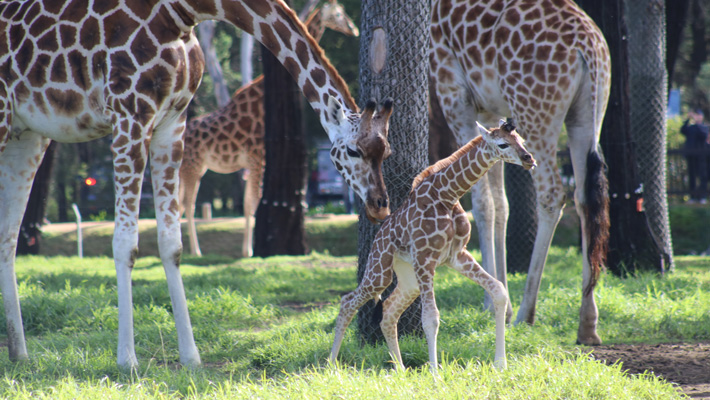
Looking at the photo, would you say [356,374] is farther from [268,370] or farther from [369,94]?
[369,94]

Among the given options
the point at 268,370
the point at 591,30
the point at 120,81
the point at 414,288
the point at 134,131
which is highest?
the point at 591,30

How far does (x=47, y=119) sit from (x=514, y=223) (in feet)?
16.8

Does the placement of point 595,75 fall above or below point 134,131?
above

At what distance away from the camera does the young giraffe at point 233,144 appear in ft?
35.6

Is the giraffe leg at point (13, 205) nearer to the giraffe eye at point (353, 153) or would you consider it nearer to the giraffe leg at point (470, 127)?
the giraffe eye at point (353, 153)

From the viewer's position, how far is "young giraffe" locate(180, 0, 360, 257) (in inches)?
427

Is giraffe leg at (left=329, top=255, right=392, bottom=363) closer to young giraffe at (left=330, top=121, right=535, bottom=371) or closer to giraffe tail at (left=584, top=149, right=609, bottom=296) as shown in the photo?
young giraffe at (left=330, top=121, right=535, bottom=371)

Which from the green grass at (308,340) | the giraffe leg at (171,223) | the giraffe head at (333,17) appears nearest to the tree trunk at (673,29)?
the green grass at (308,340)

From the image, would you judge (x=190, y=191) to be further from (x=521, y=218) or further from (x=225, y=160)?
→ (x=521, y=218)

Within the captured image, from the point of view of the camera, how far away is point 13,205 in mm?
4984

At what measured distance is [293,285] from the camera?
305 inches

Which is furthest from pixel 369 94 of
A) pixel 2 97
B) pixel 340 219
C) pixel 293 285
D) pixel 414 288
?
pixel 340 219

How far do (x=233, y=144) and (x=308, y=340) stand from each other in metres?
6.50


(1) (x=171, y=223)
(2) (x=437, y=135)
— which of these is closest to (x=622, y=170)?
(1) (x=171, y=223)
